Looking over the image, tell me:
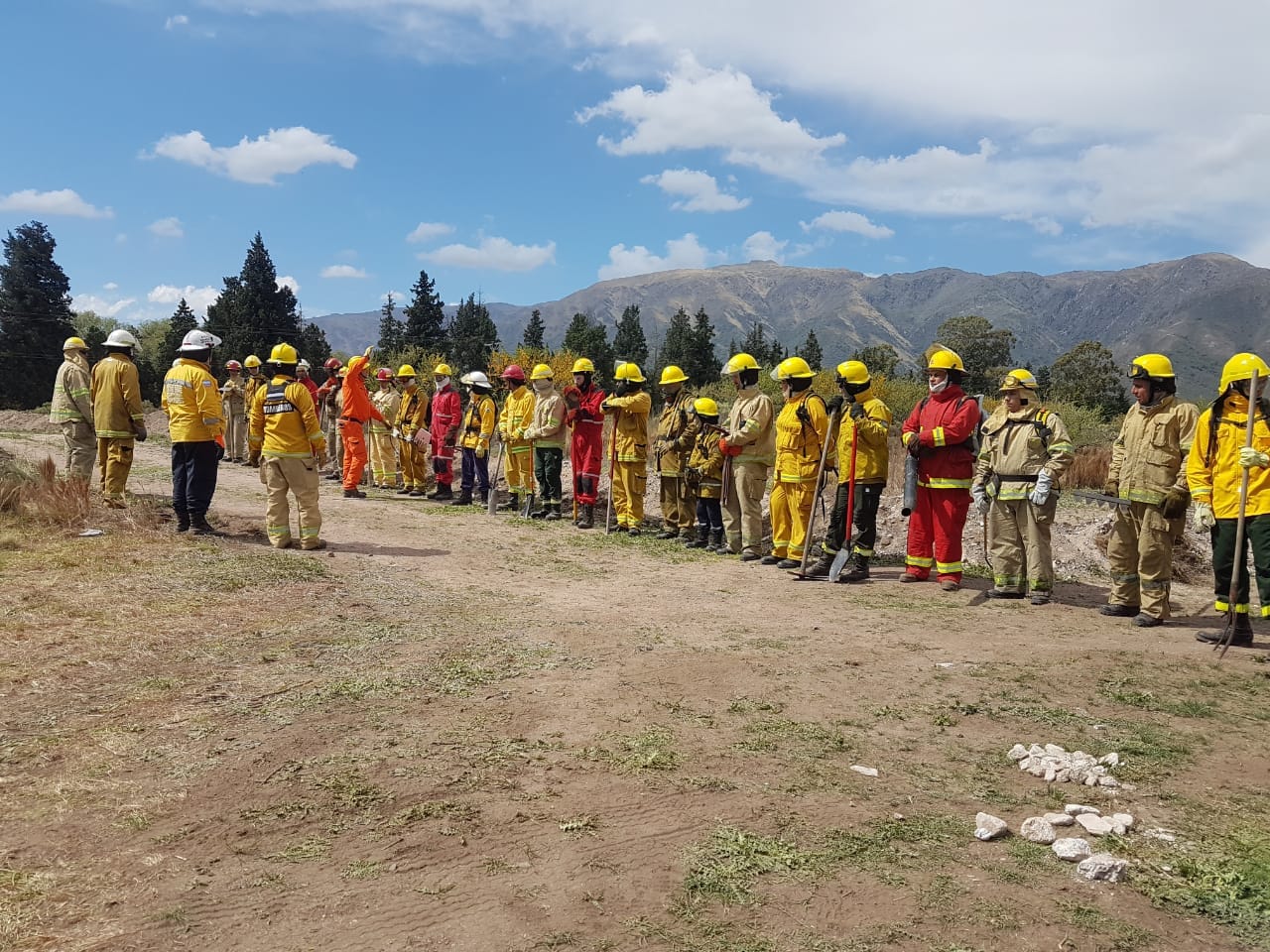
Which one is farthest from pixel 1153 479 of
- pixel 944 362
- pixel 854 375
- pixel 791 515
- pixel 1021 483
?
pixel 791 515

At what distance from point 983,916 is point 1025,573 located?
6.01 metres

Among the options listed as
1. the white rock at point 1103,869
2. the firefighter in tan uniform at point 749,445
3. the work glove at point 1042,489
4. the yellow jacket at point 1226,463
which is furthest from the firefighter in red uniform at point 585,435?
the white rock at point 1103,869

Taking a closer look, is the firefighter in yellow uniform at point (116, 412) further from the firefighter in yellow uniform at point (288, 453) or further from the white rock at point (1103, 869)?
the white rock at point (1103, 869)

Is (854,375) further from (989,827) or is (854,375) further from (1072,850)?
(1072,850)

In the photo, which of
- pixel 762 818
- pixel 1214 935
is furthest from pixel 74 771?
pixel 1214 935

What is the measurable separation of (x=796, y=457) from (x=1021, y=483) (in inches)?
88.9

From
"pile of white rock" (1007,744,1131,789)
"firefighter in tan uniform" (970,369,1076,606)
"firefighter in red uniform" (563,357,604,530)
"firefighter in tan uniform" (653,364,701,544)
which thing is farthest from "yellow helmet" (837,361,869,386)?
"pile of white rock" (1007,744,1131,789)

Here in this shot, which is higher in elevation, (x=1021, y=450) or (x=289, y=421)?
(x=289, y=421)

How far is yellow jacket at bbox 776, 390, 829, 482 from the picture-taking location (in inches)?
358

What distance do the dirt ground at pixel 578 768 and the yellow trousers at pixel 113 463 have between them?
6.37 ft

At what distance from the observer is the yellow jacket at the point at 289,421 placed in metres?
8.99

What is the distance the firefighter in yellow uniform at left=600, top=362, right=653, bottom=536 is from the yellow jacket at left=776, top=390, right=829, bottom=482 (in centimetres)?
269

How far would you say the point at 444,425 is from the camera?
14148 millimetres

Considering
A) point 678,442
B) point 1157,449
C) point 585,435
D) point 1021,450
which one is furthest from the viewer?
point 585,435
